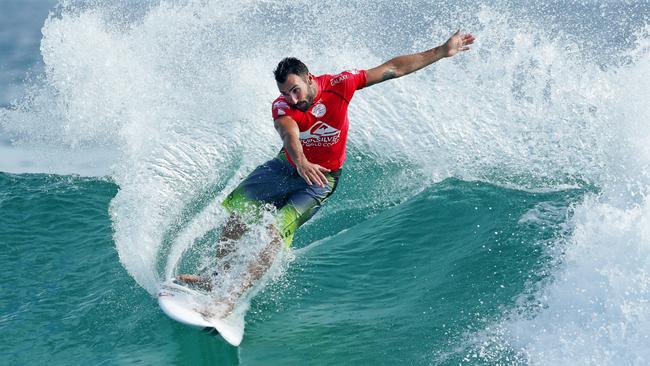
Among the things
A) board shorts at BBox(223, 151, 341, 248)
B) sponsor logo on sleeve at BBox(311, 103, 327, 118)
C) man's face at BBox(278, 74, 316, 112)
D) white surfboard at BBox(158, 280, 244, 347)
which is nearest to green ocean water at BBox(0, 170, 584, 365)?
white surfboard at BBox(158, 280, 244, 347)

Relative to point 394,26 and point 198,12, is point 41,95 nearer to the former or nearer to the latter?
point 198,12

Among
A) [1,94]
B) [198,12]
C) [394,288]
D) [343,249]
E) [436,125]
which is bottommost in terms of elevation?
[394,288]

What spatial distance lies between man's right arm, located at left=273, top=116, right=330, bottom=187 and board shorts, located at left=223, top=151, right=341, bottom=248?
0.66 m

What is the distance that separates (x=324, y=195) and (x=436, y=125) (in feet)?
10.5

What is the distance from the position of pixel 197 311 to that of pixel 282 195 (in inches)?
50.6

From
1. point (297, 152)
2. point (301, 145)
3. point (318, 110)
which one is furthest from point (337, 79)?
point (297, 152)

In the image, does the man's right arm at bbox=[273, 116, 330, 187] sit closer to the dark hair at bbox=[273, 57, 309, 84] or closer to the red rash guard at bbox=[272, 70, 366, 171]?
the red rash guard at bbox=[272, 70, 366, 171]

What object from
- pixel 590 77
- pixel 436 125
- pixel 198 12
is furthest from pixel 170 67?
pixel 590 77

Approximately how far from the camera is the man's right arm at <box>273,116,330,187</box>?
5.27 m

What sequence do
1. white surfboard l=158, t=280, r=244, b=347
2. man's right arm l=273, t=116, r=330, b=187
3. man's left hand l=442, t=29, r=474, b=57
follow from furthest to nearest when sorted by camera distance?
man's left hand l=442, t=29, r=474, b=57 → white surfboard l=158, t=280, r=244, b=347 → man's right arm l=273, t=116, r=330, b=187

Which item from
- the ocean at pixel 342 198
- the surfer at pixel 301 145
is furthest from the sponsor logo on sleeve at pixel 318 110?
the ocean at pixel 342 198

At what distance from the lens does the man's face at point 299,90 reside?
571cm

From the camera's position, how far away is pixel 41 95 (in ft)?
37.0

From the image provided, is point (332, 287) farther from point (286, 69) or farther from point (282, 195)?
point (286, 69)
